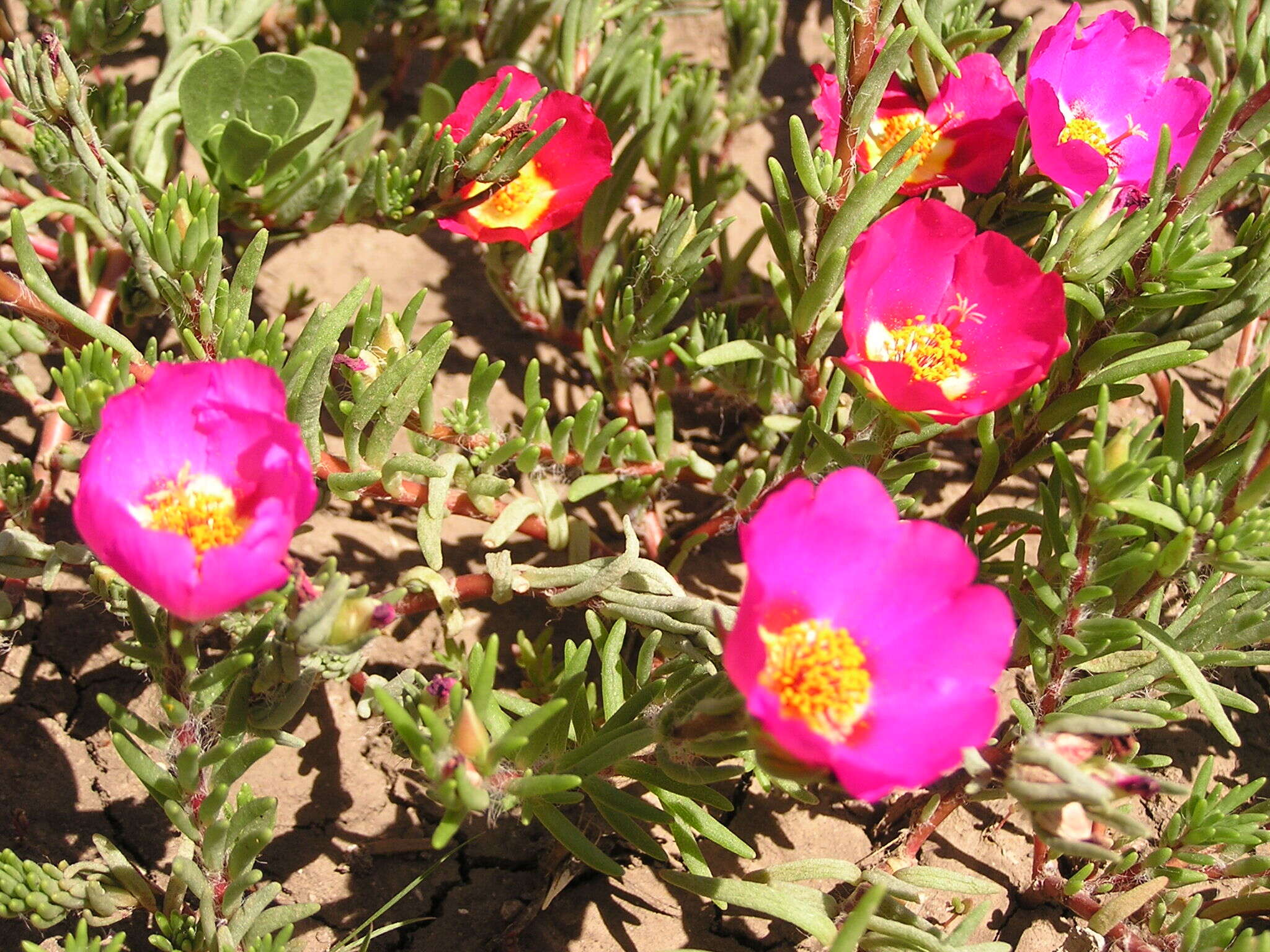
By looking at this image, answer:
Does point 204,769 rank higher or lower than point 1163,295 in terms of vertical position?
lower

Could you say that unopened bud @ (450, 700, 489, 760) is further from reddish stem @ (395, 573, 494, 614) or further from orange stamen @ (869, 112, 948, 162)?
orange stamen @ (869, 112, 948, 162)

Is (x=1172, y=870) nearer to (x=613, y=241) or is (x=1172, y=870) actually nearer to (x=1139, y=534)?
(x=1139, y=534)

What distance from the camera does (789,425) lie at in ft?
7.16

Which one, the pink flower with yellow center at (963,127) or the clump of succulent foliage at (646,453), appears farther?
the pink flower with yellow center at (963,127)

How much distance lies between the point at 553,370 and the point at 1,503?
1.25 m

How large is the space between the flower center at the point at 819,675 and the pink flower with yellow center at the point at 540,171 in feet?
3.57

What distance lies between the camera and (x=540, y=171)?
2.45 meters

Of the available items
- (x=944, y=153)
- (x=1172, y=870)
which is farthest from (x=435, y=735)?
(x=944, y=153)

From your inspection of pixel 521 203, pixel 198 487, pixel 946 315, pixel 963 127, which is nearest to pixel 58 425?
pixel 198 487

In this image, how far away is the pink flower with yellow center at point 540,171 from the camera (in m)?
2.24

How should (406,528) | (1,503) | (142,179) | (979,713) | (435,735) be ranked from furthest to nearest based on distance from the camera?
1. (406,528)
2. (142,179)
3. (1,503)
4. (435,735)
5. (979,713)

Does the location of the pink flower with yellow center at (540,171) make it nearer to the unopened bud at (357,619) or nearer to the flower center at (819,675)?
the unopened bud at (357,619)

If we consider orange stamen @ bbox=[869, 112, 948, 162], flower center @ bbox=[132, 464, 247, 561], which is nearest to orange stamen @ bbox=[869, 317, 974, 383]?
orange stamen @ bbox=[869, 112, 948, 162]

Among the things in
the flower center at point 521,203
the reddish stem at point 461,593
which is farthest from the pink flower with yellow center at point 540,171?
the reddish stem at point 461,593
